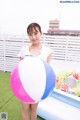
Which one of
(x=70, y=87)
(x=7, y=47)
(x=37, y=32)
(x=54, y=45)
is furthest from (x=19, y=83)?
(x=7, y=47)

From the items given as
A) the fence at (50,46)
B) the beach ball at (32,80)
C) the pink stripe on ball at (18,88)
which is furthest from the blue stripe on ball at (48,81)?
the fence at (50,46)

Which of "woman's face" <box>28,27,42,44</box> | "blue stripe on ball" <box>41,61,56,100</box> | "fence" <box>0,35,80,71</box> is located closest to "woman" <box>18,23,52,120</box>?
"woman's face" <box>28,27,42,44</box>

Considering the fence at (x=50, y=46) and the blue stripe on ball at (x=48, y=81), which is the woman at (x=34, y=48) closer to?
the blue stripe on ball at (x=48, y=81)

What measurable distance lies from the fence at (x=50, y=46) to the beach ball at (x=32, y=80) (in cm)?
503

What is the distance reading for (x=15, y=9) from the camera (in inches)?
294

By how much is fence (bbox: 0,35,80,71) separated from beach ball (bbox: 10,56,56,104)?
5.03 meters

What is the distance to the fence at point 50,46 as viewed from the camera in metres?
7.05

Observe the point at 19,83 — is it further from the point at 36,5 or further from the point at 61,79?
the point at 36,5

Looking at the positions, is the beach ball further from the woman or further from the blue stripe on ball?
the woman

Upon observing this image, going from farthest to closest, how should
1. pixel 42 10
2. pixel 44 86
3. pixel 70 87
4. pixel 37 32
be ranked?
pixel 42 10, pixel 70 87, pixel 37 32, pixel 44 86

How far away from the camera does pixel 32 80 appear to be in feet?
6.48

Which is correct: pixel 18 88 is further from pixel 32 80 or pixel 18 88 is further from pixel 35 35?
pixel 35 35

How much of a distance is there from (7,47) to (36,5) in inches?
69.1

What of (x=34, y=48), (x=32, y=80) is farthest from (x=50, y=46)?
(x=32, y=80)
